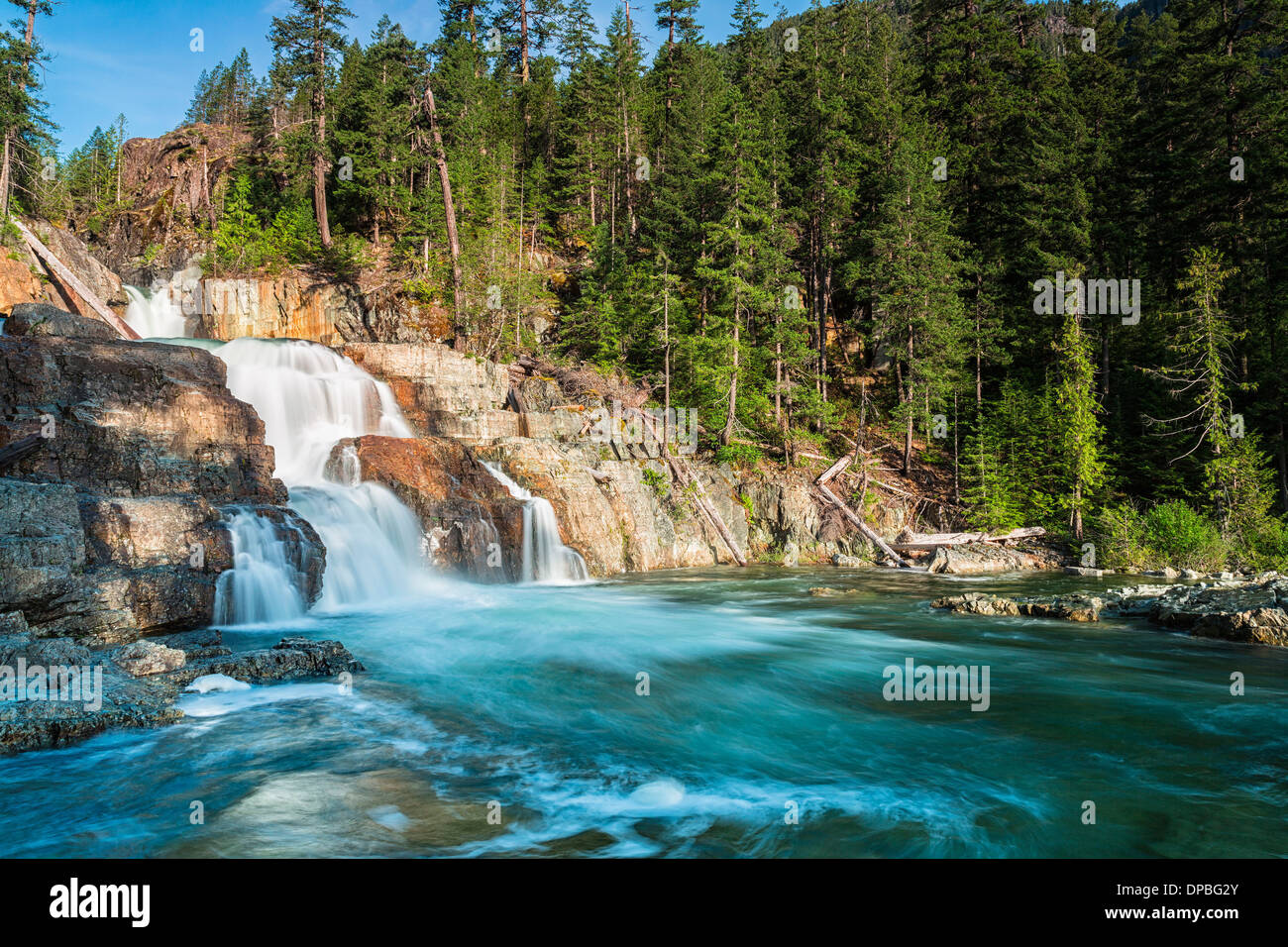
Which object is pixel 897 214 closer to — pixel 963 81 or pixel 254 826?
pixel 963 81

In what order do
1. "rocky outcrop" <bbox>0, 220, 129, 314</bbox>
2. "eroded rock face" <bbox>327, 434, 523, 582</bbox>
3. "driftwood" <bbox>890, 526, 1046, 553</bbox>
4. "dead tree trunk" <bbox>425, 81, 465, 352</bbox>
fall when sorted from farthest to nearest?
1. "dead tree trunk" <bbox>425, 81, 465, 352</bbox>
2. "driftwood" <bbox>890, 526, 1046, 553</bbox>
3. "rocky outcrop" <bbox>0, 220, 129, 314</bbox>
4. "eroded rock face" <bbox>327, 434, 523, 582</bbox>

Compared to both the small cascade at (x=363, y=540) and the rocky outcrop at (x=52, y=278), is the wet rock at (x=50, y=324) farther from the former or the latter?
the rocky outcrop at (x=52, y=278)

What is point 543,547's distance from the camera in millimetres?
18688

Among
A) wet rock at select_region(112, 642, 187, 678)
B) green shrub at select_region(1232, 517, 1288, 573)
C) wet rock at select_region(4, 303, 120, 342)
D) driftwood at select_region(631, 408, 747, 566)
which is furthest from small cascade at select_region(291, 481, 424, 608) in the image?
green shrub at select_region(1232, 517, 1288, 573)

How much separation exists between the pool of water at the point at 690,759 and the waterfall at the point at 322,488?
1.25m

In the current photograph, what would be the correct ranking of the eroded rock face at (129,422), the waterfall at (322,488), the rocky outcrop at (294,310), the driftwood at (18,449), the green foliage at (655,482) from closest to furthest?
the driftwood at (18,449), the eroded rock face at (129,422), the waterfall at (322,488), the green foliage at (655,482), the rocky outcrop at (294,310)

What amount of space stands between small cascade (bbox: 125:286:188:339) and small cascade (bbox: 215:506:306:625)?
19.1m

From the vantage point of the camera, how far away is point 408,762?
19.6 ft

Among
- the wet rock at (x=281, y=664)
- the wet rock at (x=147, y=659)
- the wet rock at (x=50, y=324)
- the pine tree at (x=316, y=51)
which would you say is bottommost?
the wet rock at (x=281, y=664)

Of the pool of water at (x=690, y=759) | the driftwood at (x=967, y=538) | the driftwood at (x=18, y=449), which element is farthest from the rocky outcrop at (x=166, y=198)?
the driftwood at (x=967, y=538)

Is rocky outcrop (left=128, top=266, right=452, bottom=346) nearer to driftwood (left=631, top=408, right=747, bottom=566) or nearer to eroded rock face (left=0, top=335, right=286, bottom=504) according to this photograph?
driftwood (left=631, top=408, right=747, bottom=566)

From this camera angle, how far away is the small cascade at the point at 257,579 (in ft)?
36.2

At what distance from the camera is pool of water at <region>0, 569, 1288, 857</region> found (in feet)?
15.5

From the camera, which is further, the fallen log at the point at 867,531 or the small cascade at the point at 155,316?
the small cascade at the point at 155,316
